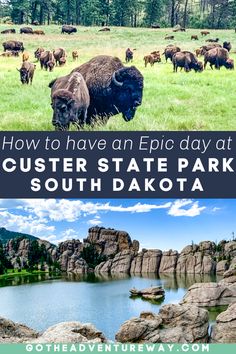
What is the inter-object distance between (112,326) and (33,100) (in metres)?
8.30

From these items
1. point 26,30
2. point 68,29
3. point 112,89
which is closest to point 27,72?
point 112,89

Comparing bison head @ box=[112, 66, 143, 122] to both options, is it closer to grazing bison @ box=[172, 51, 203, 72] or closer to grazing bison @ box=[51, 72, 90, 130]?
grazing bison @ box=[51, 72, 90, 130]

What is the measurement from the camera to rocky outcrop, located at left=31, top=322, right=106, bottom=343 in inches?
717

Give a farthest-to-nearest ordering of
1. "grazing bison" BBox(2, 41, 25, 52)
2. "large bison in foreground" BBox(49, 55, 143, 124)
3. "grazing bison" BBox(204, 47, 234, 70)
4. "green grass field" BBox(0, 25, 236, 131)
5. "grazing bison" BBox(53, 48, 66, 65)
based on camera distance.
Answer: "grazing bison" BBox(2, 41, 25, 52) < "grazing bison" BBox(204, 47, 234, 70) < "grazing bison" BBox(53, 48, 66, 65) < "large bison in foreground" BBox(49, 55, 143, 124) < "green grass field" BBox(0, 25, 236, 131)

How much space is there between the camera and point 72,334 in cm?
1891

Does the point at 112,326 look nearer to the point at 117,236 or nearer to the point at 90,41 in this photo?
the point at 117,236

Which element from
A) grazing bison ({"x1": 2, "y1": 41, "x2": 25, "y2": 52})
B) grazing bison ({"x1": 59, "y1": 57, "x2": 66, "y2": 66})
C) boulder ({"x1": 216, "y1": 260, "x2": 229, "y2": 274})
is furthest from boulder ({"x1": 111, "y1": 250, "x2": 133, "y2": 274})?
grazing bison ({"x1": 2, "y1": 41, "x2": 25, "y2": 52})

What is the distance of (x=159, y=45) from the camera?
4094cm

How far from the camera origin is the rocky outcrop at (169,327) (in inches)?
858

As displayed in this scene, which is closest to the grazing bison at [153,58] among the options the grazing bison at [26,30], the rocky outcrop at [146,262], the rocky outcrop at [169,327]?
the rocky outcrop at [146,262]

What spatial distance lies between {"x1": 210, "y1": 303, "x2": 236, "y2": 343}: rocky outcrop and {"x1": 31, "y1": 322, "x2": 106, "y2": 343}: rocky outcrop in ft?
14.6

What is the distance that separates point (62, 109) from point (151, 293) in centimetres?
728

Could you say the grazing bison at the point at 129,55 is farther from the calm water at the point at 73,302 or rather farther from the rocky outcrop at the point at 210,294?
the calm water at the point at 73,302

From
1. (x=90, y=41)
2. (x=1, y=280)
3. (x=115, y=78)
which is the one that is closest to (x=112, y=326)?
(x=1, y=280)
